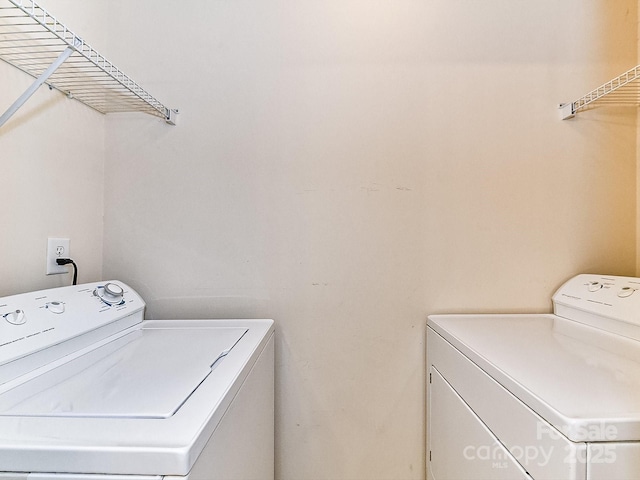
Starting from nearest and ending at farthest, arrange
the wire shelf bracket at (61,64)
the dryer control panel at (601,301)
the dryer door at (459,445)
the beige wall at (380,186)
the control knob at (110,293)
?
the dryer door at (459,445)
the wire shelf bracket at (61,64)
the dryer control panel at (601,301)
the control knob at (110,293)
the beige wall at (380,186)

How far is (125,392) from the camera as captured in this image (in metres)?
0.67

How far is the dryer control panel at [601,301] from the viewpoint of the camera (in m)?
1.00

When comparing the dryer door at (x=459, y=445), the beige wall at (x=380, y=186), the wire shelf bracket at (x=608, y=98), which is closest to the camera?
the dryer door at (x=459, y=445)

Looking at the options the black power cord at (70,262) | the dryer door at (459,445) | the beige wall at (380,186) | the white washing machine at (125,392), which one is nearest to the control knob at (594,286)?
the beige wall at (380,186)

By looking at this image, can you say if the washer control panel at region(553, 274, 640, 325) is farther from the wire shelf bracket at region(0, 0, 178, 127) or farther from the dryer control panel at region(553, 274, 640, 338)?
the wire shelf bracket at region(0, 0, 178, 127)

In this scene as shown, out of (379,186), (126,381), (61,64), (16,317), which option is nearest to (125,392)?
(126,381)

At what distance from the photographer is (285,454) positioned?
1343 millimetres

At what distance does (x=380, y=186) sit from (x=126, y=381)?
1.03m

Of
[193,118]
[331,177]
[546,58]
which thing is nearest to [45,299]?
[193,118]

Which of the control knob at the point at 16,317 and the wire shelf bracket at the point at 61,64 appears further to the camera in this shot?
the wire shelf bracket at the point at 61,64

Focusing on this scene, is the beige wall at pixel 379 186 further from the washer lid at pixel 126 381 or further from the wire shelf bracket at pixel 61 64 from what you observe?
the washer lid at pixel 126 381

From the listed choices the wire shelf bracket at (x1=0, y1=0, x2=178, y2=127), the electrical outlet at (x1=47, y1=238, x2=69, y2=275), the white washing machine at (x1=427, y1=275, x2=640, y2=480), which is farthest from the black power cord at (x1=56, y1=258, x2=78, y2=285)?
the white washing machine at (x1=427, y1=275, x2=640, y2=480)

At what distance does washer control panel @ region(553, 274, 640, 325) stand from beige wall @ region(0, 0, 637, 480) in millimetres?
78

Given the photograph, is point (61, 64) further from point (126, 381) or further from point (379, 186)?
point (379, 186)
